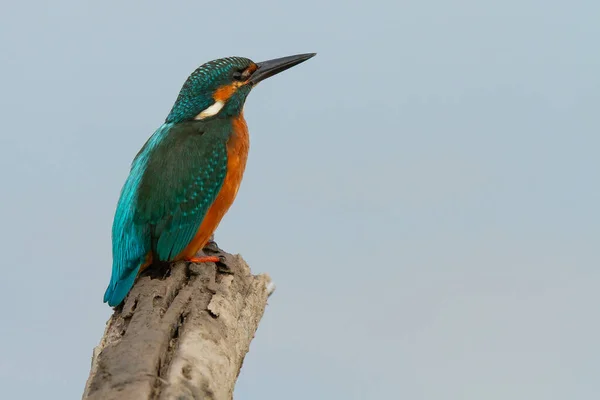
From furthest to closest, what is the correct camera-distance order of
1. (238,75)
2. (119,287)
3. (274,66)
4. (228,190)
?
(274,66), (238,75), (228,190), (119,287)

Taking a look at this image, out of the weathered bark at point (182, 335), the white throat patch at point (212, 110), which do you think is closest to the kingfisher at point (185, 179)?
the white throat patch at point (212, 110)

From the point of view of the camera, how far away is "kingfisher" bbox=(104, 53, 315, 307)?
5.41m

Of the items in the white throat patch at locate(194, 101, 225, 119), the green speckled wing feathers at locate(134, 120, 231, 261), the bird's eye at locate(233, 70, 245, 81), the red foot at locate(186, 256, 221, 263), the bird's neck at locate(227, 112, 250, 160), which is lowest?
the red foot at locate(186, 256, 221, 263)

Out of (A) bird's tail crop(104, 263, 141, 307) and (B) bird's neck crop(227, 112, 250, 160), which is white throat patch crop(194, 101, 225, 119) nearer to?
(B) bird's neck crop(227, 112, 250, 160)

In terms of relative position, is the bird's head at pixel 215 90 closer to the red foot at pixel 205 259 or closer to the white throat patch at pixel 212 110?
the white throat patch at pixel 212 110

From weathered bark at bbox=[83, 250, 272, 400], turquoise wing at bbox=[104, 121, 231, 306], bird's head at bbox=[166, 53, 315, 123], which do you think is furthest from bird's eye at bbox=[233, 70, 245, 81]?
weathered bark at bbox=[83, 250, 272, 400]

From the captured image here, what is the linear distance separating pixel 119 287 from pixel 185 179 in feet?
2.72

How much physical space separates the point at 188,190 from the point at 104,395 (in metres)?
2.14

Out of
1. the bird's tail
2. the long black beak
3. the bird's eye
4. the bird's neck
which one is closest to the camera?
the bird's tail

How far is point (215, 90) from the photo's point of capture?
6.15 m

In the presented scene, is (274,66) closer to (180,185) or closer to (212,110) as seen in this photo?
(212,110)

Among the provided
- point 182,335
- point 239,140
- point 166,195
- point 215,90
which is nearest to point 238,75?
point 215,90

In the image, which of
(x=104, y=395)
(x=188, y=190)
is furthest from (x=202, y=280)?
(x=104, y=395)

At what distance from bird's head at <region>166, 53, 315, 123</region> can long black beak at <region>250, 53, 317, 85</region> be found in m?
0.04
